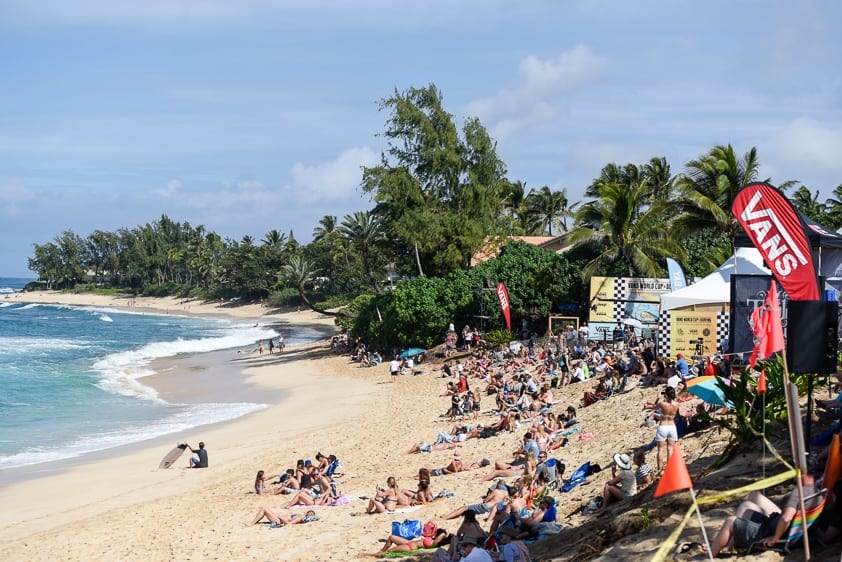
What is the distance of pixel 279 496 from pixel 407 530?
485 cm

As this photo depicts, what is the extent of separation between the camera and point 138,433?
23.3 m

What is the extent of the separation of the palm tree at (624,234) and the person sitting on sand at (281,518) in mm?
20229

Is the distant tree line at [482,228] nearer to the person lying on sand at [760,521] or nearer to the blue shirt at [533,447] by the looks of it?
the blue shirt at [533,447]

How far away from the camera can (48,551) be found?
12.9 metres

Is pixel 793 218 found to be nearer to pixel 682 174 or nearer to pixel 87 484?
pixel 87 484

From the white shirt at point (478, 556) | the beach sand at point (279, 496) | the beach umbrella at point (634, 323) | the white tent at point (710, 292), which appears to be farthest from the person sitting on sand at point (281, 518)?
the beach umbrella at point (634, 323)

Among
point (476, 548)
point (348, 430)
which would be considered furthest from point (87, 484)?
point (476, 548)

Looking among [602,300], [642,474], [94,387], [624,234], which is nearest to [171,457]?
[642,474]

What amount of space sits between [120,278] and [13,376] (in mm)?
107565

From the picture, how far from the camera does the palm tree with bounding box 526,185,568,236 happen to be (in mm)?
70438

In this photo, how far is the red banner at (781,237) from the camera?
7227 mm

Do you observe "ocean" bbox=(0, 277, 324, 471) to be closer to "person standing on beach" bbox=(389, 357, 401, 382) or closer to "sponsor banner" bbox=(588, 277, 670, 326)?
"person standing on beach" bbox=(389, 357, 401, 382)

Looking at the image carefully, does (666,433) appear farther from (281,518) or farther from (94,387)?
(94,387)

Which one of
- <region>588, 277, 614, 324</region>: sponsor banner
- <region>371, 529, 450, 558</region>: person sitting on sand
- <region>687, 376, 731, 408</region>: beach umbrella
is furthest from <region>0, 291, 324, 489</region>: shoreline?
<region>687, 376, 731, 408</region>: beach umbrella
